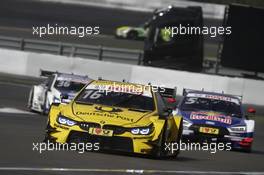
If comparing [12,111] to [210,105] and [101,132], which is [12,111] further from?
[101,132]

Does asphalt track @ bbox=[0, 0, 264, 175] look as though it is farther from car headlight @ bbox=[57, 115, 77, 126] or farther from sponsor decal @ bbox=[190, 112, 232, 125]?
sponsor decal @ bbox=[190, 112, 232, 125]

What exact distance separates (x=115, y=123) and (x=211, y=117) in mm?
5812

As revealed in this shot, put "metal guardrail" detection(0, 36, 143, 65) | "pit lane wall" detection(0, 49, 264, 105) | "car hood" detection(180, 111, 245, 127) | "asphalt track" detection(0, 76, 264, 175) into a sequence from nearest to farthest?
"asphalt track" detection(0, 76, 264, 175), "car hood" detection(180, 111, 245, 127), "pit lane wall" detection(0, 49, 264, 105), "metal guardrail" detection(0, 36, 143, 65)

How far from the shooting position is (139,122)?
1402 centimetres

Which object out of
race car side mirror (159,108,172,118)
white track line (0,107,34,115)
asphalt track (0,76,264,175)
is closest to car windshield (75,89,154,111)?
race car side mirror (159,108,172,118)

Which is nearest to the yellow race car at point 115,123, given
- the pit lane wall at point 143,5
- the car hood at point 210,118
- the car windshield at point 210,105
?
the car hood at point 210,118

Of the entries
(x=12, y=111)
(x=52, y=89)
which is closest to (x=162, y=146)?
(x=12, y=111)

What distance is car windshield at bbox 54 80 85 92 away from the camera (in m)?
23.3

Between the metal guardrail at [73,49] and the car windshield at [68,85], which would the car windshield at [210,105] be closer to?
the car windshield at [68,85]

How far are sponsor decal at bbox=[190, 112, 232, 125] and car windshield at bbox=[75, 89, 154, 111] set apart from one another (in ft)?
13.9

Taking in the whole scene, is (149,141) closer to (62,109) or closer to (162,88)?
(62,109)

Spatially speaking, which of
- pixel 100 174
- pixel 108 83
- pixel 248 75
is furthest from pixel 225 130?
pixel 248 75

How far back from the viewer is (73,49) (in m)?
37.4

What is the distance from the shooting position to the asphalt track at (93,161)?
456 inches
